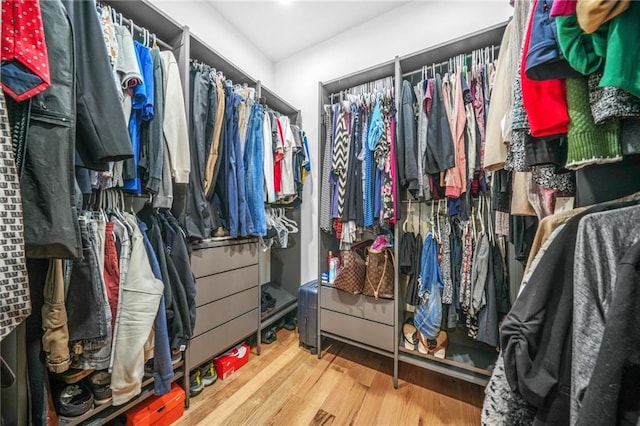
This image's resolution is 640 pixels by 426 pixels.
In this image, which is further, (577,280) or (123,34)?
(123,34)

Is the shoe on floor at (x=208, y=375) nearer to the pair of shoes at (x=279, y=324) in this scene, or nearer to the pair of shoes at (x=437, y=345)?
the pair of shoes at (x=279, y=324)

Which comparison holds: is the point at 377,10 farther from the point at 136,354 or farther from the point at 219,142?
the point at 136,354

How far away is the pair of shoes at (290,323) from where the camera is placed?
232 centimetres

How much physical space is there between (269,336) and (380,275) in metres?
1.14

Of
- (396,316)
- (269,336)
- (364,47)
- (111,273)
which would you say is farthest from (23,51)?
(364,47)

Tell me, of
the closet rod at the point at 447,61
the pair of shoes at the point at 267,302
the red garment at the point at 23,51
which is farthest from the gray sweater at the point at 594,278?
the pair of shoes at the point at 267,302

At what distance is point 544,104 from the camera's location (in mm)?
625

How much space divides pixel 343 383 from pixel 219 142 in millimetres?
→ 1762

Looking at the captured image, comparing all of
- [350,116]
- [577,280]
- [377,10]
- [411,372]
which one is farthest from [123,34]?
[411,372]

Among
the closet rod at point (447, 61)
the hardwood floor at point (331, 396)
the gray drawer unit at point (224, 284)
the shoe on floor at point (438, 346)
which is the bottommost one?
the hardwood floor at point (331, 396)

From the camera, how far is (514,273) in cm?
141

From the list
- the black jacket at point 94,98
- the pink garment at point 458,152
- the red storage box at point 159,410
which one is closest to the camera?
the black jacket at point 94,98

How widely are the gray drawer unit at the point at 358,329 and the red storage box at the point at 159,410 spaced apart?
3.19 feet

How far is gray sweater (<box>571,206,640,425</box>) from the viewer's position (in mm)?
476
